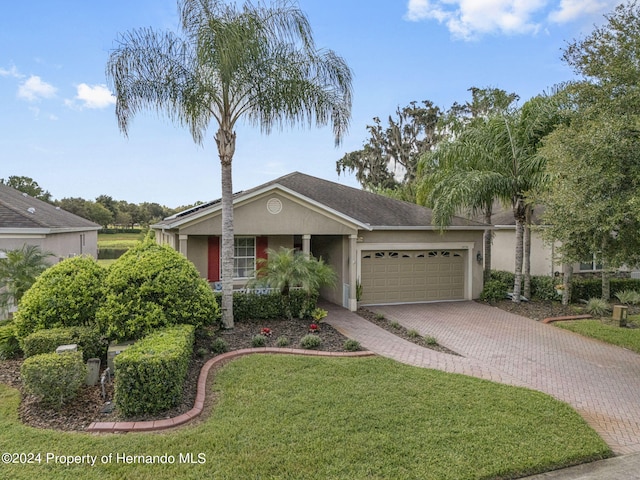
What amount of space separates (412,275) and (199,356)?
31.6 feet

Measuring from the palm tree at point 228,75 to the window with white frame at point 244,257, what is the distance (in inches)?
155

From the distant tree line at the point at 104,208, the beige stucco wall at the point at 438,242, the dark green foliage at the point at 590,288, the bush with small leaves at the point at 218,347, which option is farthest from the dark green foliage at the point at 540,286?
the distant tree line at the point at 104,208

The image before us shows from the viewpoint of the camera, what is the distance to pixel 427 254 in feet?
51.9

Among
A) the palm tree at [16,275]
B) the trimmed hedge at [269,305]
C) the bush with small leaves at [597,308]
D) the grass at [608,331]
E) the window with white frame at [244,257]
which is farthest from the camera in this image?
the window with white frame at [244,257]

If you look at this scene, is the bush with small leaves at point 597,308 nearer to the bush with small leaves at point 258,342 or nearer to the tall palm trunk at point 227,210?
the bush with small leaves at point 258,342

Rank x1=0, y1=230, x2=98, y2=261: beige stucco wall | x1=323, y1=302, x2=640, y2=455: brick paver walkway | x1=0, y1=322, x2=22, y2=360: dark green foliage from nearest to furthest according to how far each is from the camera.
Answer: x1=323, y1=302, x2=640, y2=455: brick paver walkway < x1=0, y1=322, x2=22, y2=360: dark green foliage < x1=0, y1=230, x2=98, y2=261: beige stucco wall

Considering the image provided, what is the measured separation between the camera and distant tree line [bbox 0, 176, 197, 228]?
46.5 metres

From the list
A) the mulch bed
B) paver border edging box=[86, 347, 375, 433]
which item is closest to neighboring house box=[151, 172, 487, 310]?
the mulch bed

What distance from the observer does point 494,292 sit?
15555 mm

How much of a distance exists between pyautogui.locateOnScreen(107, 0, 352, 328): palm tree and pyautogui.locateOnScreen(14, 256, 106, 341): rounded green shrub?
10.6ft

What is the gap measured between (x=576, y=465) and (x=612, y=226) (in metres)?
5.06

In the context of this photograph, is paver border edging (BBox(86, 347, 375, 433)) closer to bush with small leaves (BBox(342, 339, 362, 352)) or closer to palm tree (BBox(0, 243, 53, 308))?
bush with small leaves (BBox(342, 339, 362, 352))

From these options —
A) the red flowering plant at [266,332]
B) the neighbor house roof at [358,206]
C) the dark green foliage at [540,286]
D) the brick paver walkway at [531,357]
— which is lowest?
the brick paver walkway at [531,357]

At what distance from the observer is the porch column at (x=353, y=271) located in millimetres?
14172
